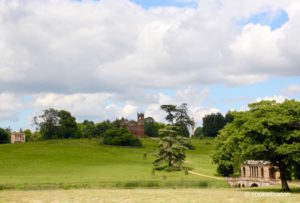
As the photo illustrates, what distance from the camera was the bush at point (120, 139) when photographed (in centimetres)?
16000

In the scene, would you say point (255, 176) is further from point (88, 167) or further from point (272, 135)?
point (272, 135)

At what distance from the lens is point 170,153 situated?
96.8m

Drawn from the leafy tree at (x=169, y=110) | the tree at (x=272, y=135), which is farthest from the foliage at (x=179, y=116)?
the tree at (x=272, y=135)

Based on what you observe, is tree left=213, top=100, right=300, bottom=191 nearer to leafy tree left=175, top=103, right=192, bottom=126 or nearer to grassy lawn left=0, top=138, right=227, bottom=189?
grassy lawn left=0, top=138, right=227, bottom=189

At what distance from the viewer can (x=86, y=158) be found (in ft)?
424

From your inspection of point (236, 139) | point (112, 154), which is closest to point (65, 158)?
point (112, 154)

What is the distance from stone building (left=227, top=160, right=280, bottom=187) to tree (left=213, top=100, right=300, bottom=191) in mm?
32082

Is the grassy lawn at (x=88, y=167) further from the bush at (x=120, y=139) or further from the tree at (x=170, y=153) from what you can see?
the bush at (x=120, y=139)

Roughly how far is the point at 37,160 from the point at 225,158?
5258 centimetres

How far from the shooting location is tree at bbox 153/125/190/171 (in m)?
96.2

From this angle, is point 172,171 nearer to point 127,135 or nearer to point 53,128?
point 127,135

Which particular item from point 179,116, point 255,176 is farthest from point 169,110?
point 255,176

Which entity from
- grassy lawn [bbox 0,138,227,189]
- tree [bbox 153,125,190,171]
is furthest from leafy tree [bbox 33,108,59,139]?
tree [bbox 153,125,190,171]

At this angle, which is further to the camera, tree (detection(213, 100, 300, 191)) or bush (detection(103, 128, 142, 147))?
bush (detection(103, 128, 142, 147))
